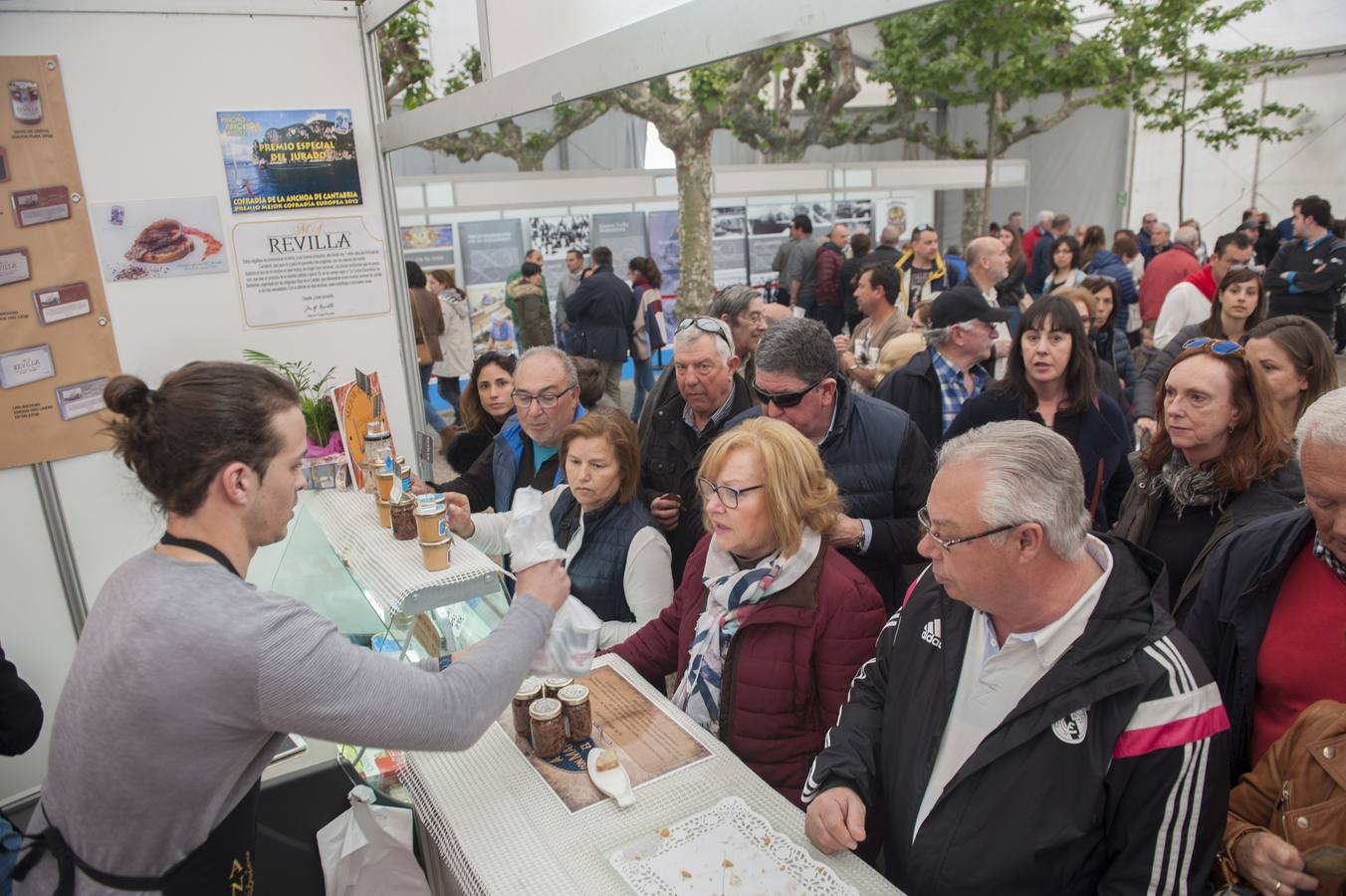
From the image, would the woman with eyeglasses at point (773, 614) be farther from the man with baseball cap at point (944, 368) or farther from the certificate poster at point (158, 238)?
the certificate poster at point (158, 238)

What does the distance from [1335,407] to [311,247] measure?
3.86 meters

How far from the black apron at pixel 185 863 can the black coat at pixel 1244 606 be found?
6.70 ft

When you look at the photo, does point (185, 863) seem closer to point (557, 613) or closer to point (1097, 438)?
point (557, 613)

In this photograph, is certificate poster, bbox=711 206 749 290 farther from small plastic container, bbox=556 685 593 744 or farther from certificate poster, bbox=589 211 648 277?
small plastic container, bbox=556 685 593 744

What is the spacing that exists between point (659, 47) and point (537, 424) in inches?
66.8

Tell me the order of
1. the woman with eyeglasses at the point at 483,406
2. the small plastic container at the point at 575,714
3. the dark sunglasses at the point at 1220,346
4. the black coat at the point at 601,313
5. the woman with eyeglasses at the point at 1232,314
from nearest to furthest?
the small plastic container at the point at 575,714, the dark sunglasses at the point at 1220,346, the woman with eyeglasses at the point at 483,406, the woman with eyeglasses at the point at 1232,314, the black coat at the point at 601,313

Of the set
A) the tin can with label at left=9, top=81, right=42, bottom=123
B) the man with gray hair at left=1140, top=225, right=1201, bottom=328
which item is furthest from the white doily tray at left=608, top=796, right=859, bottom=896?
the man with gray hair at left=1140, top=225, right=1201, bottom=328

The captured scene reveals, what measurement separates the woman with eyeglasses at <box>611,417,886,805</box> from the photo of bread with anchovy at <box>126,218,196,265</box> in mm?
2759

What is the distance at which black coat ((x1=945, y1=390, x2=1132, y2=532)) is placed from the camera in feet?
11.5

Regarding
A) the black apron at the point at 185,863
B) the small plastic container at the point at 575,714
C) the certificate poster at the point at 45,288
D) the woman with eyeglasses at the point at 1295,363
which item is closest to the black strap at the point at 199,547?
the black apron at the point at 185,863

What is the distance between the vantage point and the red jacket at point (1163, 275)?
8.27 metres

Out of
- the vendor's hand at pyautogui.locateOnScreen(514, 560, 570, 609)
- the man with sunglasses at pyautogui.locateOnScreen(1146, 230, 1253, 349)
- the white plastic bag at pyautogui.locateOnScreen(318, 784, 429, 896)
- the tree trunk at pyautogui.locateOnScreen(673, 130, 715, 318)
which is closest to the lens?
the vendor's hand at pyautogui.locateOnScreen(514, 560, 570, 609)

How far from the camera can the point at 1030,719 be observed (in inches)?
60.0

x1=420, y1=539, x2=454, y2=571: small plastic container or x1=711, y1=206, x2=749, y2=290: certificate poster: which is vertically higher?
x1=711, y1=206, x2=749, y2=290: certificate poster
